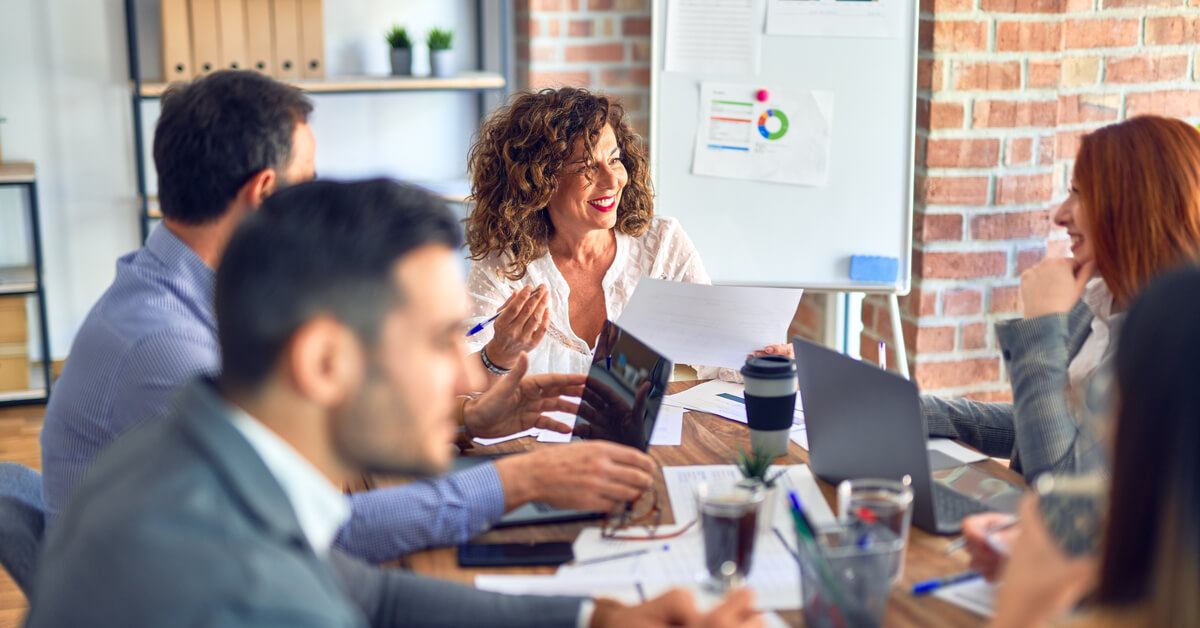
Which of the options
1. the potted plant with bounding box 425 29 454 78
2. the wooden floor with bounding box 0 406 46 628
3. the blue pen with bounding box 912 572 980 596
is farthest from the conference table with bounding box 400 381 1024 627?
the potted plant with bounding box 425 29 454 78

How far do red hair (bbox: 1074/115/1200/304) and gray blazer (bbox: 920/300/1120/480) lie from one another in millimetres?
84

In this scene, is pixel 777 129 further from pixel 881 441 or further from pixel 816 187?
pixel 881 441

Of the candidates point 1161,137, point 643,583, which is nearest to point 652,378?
point 643,583

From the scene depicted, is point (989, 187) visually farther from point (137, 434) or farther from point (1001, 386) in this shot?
point (137, 434)

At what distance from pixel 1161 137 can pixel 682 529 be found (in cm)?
96

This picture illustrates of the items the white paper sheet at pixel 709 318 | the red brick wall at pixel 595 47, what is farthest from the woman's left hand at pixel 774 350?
the red brick wall at pixel 595 47

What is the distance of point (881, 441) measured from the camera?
1342mm

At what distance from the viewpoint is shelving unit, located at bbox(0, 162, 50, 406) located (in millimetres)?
3480

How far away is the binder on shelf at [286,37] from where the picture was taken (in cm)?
357

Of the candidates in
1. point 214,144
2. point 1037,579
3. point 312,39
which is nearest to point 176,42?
point 312,39

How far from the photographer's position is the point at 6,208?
3781 millimetres

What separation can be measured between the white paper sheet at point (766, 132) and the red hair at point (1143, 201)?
114 cm

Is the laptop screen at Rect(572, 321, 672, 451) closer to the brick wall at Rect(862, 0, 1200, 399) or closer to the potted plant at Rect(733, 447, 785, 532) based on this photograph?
the potted plant at Rect(733, 447, 785, 532)

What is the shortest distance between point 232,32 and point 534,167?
1671mm
